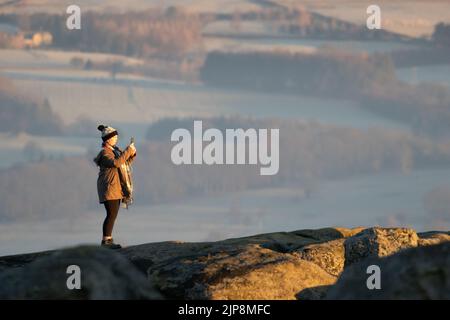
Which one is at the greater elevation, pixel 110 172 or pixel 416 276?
pixel 110 172

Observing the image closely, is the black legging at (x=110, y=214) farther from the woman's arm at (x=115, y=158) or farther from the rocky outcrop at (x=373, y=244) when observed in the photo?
the rocky outcrop at (x=373, y=244)

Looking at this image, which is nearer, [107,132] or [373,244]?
[373,244]

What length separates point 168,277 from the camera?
3158 centimetres

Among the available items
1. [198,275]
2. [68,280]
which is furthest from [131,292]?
[198,275]

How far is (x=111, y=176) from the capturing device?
36062 mm

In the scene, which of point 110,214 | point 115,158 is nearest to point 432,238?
point 110,214

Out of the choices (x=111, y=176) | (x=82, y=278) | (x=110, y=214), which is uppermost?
(x=111, y=176)

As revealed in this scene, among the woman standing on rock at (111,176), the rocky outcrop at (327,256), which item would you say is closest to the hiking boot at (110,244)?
the woman standing on rock at (111,176)

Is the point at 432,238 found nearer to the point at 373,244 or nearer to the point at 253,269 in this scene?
the point at 373,244

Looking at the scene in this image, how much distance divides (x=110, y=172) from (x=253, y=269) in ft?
21.1

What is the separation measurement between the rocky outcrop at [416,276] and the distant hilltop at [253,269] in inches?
0.8
